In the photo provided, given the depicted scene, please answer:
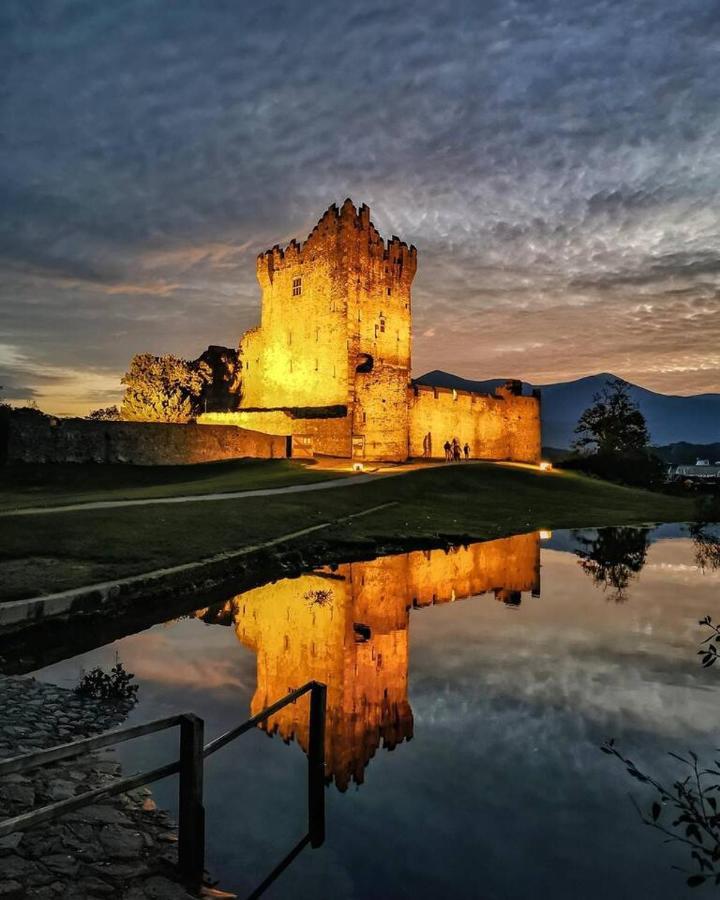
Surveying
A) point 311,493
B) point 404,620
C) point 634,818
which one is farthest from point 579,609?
point 311,493

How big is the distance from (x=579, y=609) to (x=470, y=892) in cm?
1107

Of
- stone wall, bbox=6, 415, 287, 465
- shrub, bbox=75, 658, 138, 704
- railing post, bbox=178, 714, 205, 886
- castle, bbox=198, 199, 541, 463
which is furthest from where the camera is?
castle, bbox=198, 199, 541, 463

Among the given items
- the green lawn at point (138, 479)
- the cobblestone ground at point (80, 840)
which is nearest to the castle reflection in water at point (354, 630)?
the cobblestone ground at point (80, 840)

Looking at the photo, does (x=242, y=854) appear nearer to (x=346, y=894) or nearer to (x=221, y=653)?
(x=346, y=894)

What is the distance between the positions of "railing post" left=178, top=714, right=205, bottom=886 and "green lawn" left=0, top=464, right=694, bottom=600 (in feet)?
27.4

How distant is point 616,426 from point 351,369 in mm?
30910

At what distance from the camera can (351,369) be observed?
2003 inches

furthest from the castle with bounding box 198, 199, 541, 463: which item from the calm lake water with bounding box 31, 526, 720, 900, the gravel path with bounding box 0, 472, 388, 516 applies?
the calm lake water with bounding box 31, 526, 720, 900

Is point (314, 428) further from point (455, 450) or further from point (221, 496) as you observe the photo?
point (221, 496)

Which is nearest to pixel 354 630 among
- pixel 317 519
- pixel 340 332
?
pixel 317 519

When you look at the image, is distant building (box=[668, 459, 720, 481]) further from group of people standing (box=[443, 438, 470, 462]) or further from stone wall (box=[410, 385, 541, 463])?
group of people standing (box=[443, 438, 470, 462])

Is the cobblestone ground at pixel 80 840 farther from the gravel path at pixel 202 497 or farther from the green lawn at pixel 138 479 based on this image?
the green lawn at pixel 138 479

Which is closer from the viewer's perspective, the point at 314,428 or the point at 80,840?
the point at 80,840

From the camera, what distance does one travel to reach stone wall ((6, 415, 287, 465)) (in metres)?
33.2
